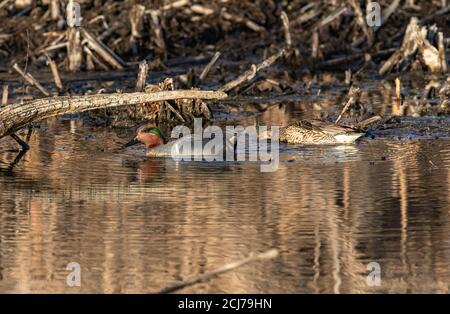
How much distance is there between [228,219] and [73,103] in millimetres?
3335

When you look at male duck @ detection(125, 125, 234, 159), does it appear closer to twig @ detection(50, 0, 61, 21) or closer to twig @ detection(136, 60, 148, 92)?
twig @ detection(136, 60, 148, 92)

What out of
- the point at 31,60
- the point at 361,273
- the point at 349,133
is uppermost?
the point at 31,60

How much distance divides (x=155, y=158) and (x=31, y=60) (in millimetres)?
9117

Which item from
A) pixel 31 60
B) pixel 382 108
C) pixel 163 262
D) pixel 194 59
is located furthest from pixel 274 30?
pixel 163 262

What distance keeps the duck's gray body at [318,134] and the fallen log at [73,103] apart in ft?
5.74

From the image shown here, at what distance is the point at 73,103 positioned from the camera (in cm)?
1238

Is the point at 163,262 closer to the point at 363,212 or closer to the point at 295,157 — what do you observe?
the point at 363,212

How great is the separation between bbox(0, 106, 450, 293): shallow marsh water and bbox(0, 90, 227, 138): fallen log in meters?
0.45

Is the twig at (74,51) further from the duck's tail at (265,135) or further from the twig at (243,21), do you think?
the duck's tail at (265,135)

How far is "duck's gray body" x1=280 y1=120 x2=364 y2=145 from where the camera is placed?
45.0 feet

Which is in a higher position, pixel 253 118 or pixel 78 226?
pixel 253 118

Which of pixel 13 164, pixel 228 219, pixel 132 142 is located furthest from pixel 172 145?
pixel 228 219

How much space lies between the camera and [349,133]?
13.7 m

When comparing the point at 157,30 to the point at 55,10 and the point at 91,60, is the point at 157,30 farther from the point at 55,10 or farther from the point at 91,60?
the point at 55,10
